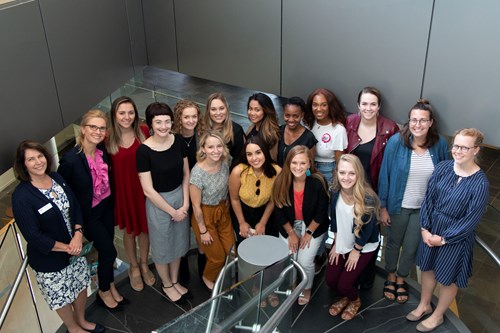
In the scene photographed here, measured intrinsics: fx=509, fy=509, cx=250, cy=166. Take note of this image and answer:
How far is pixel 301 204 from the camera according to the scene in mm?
4668

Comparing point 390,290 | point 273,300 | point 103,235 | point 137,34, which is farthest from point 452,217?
Result: point 137,34

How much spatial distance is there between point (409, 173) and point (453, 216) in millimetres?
556

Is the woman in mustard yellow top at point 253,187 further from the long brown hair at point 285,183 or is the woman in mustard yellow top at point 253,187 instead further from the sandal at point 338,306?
the sandal at point 338,306

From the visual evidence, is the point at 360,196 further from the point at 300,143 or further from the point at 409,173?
the point at 300,143

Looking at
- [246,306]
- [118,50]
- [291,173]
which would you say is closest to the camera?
[246,306]

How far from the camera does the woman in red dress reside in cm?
455

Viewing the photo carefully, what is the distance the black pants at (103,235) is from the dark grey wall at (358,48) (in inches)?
95.4

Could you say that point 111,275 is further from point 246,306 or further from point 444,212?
point 444,212

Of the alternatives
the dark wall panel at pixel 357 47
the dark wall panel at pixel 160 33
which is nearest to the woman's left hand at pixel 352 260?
the dark wall panel at pixel 357 47

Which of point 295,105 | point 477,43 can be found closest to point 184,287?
point 295,105

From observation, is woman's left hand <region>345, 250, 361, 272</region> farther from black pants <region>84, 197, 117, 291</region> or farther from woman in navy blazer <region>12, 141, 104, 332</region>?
woman in navy blazer <region>12, 141, 104, 332</region>

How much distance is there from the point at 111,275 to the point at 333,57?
3.20 metres

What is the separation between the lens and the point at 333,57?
540 cm

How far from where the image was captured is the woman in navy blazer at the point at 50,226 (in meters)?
4.06
